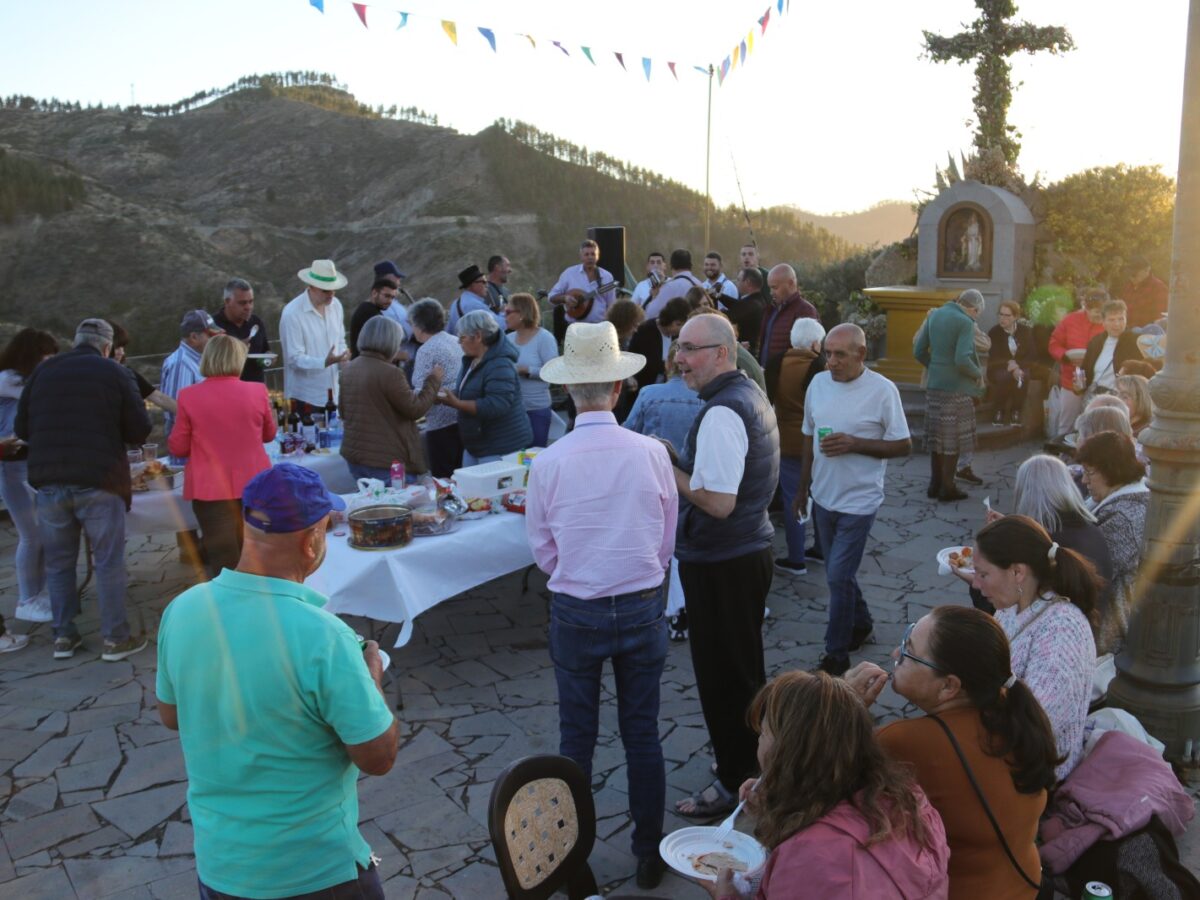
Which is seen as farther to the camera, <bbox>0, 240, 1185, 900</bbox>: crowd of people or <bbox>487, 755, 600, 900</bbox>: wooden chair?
<bbox>487, 755, 600, 900</bbox>: wooden chair

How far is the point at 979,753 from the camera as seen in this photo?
238 cm

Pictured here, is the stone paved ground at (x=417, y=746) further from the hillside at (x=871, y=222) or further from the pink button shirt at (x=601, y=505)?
the hillside at (x=871, y=222)

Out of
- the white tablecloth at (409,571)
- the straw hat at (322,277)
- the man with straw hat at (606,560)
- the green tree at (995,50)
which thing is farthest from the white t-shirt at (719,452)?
the green tree at (995,50)

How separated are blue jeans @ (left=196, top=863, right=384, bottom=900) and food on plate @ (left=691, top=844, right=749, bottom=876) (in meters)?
0.82

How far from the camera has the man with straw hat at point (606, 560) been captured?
11.3 feet

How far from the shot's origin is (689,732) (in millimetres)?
4859

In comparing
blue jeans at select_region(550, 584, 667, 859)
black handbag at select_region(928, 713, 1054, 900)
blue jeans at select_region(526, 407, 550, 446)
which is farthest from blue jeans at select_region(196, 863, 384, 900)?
blue jeans at select_region(526, 407, 550, 446)

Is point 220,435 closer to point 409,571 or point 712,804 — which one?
point 409,571

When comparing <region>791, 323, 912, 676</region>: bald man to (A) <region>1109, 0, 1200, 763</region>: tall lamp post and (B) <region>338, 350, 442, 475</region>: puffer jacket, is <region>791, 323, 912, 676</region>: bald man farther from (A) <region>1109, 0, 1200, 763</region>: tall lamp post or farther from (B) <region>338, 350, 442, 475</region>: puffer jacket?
(B) <region>338, 350, 442, 475</region>: puffer jacket

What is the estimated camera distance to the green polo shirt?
217 centimetres

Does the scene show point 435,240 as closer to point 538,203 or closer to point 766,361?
point 538,203

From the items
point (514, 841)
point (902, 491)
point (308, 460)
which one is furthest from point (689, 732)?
point (902, 491)

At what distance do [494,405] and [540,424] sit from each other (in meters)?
1.68

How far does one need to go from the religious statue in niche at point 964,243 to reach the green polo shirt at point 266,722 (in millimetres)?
13292
